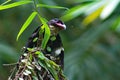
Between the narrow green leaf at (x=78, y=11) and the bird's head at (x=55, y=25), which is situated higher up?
the bird's head at (x=55, y=25)

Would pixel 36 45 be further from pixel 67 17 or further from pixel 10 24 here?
pixel 10 24

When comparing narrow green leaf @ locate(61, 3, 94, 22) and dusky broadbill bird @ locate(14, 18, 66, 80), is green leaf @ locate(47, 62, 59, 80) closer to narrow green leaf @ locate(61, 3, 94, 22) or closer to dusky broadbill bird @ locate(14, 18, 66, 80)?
dusky broadbill bird @ locate(14, 18, 66, 80)

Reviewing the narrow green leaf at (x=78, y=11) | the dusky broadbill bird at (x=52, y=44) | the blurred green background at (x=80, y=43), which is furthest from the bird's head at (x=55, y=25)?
the blurred green background at (x=80, y=43)

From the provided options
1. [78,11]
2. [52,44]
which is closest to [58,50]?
[52,44]

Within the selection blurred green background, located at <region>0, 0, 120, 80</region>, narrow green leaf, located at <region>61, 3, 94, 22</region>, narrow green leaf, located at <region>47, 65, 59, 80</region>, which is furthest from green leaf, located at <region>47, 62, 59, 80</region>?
blurred green background, located at <region>0, 0, 120, 80</region>

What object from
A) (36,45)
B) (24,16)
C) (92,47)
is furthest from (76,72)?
(36,45)

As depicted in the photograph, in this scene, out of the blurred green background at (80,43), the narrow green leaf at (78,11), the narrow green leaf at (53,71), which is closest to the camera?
the narrow green leaf at (53,71)

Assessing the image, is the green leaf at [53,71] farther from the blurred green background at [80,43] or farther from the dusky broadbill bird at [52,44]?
the blurred green background at [80,43]

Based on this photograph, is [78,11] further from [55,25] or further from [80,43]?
[55,25]
